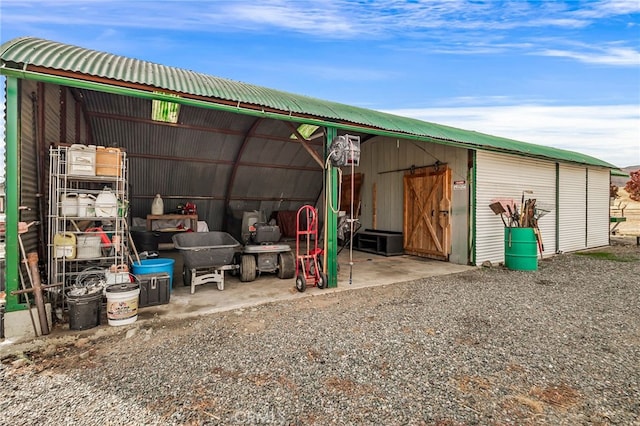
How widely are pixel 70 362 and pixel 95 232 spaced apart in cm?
193

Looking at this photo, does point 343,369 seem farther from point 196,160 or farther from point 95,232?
point 196,160

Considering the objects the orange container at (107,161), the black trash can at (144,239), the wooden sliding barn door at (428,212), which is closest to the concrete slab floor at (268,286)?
the wooden sliding barn door at (428,212)

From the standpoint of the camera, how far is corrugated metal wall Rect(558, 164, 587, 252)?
927 centimetres

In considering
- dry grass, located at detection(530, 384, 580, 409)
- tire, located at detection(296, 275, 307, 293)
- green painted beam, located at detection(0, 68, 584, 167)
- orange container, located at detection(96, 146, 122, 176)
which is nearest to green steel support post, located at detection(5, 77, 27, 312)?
green painted beam, located at detection(0, 68, 584, 167)

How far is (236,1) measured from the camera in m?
5.37

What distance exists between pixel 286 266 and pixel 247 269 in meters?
0.71

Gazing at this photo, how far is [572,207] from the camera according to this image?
9586 millimetres

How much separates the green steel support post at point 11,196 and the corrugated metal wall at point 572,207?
454 inches

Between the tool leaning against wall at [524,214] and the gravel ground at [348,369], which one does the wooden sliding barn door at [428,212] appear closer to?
the tool leaning against wall at [524,214]

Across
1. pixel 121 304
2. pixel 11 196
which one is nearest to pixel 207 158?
pixel 11 196

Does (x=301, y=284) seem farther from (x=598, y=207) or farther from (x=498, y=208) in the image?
(x=598, y=207)

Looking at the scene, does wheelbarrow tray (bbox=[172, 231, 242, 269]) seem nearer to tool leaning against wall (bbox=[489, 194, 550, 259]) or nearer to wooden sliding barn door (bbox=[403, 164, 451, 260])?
wooden sliding barn door (bbox=[403, 164, 451, 260])

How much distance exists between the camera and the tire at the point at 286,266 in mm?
5875

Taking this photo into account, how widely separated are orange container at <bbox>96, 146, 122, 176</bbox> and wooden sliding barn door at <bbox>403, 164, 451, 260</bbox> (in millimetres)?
6754
